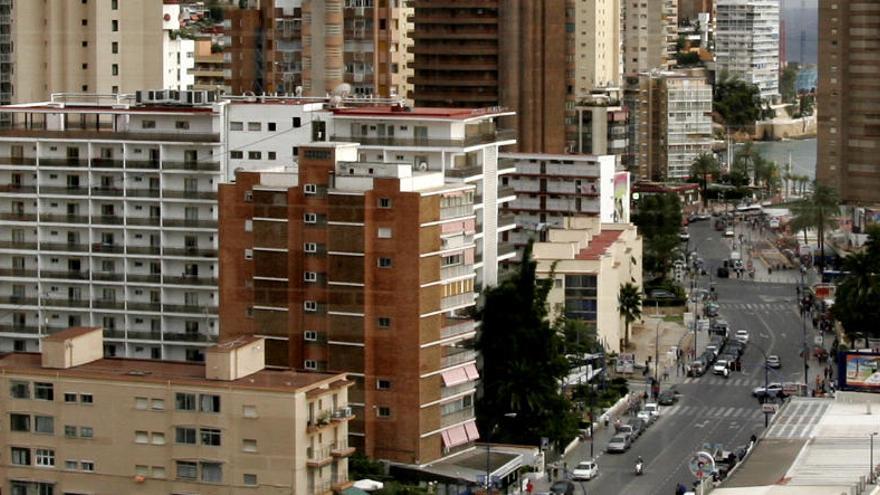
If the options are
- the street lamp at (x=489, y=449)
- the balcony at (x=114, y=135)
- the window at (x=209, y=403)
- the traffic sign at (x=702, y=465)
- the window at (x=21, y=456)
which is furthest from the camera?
the balcony at (x=114, y=135)

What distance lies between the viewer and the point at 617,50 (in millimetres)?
141000

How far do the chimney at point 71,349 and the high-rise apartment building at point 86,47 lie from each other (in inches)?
1236

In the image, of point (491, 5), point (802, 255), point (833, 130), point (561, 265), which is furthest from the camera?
point (833, 130)

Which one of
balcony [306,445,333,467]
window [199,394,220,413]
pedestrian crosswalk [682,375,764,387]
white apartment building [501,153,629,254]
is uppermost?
white apartment building [501,153,629,254]

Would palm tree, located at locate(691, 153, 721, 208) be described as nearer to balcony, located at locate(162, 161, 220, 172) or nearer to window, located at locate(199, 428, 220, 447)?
balcony, located at locate(162, 161, 220, 172)

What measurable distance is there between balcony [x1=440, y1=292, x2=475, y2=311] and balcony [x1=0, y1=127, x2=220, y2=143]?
448 inches

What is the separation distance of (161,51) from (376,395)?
1210 inches

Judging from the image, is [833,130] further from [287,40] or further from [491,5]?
[287,40]

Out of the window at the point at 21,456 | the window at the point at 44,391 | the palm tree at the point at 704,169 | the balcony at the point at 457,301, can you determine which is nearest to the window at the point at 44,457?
the window at the point at 21,456

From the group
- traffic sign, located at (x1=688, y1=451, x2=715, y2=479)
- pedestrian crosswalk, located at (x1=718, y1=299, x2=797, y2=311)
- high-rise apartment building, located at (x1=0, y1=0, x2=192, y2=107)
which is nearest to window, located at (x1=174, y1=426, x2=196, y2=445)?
traffic sign, located at (x1=688, y1=451, x2=715, y2=479)

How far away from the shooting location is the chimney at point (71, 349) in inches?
2343

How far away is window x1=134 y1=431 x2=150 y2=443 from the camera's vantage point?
190 ft

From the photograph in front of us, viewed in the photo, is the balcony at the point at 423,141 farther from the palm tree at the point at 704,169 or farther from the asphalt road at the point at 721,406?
the palm tree at the point at 704,169

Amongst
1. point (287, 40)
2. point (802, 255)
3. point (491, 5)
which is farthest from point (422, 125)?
point (802, 255)
